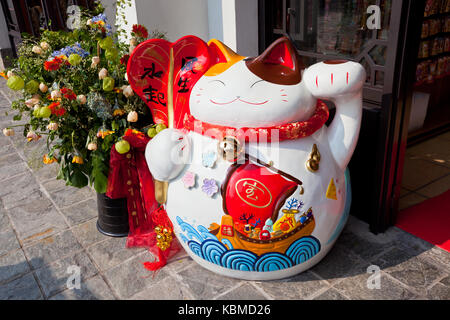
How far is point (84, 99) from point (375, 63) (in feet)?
6.96

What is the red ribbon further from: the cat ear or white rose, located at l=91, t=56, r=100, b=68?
the cat ear

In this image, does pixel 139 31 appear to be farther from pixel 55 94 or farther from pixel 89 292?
pixel 89 292

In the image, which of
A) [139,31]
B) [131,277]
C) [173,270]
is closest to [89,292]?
[131,277]

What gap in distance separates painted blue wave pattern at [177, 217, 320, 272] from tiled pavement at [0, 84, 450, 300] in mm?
175

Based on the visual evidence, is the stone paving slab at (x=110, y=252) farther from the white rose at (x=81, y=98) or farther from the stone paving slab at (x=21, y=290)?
the white rose at (x=81, y=98)

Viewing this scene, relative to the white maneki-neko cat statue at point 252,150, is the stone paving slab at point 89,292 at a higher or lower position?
lower

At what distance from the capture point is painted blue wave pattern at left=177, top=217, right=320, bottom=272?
8.02ft

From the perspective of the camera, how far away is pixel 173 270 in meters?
2.79

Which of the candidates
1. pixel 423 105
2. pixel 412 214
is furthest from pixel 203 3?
pixel 412 214

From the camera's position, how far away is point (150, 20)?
15.2ft

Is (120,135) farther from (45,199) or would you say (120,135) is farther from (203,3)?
(203,3)

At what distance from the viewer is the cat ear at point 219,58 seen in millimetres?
2424

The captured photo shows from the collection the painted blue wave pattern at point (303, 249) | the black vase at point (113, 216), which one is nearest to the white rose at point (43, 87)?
the black vase at point (113, 216)

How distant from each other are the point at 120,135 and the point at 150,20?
7.75ft
